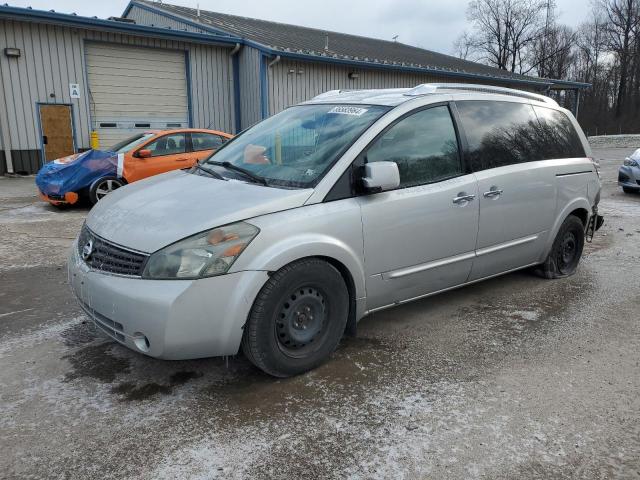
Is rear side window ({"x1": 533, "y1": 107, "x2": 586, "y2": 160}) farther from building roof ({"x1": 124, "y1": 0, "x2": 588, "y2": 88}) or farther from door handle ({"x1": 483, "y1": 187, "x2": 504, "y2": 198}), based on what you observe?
building roof ({"x1": 124, "y1": 0, "x2": 588, "y2": 88})

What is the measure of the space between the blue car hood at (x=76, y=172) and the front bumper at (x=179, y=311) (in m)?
6.67

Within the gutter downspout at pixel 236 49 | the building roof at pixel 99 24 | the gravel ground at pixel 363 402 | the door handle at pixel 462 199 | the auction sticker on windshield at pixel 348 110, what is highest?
the building roof at pixel 99 24

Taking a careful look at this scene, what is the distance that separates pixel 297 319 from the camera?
10.4ft

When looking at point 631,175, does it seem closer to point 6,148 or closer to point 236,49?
point 236,49

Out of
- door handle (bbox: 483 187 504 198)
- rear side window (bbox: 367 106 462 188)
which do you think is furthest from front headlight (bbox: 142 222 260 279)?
door handle (bbox: 483 187 504 198)

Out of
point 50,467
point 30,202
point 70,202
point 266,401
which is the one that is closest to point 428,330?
point 266,401

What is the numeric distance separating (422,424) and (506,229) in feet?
7.02

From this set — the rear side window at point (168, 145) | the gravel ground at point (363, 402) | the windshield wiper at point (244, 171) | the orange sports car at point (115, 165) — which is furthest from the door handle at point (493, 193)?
the rear side window at point (168, 145)

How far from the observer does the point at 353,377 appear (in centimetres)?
324

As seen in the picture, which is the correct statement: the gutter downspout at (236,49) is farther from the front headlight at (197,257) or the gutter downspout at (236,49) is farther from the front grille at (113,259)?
the front headlight at (197,257)

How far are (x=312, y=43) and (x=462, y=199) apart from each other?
17231mm

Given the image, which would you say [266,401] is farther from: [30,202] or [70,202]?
[30,202]

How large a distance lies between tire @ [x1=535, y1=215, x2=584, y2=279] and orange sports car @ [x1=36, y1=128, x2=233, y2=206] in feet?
18.6

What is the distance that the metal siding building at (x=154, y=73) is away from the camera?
13.8 m
